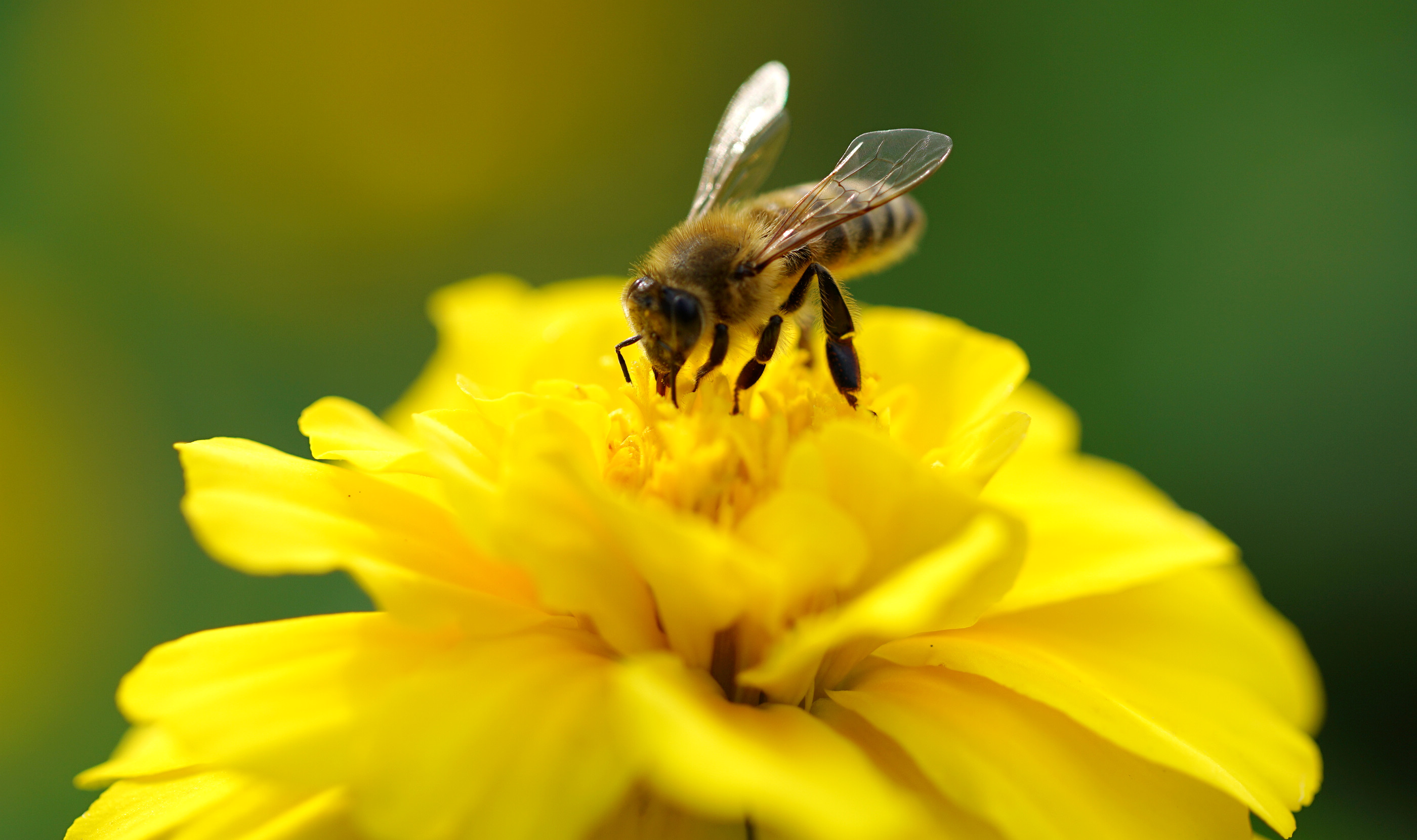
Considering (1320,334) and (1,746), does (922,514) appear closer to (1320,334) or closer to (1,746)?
(1320,334)

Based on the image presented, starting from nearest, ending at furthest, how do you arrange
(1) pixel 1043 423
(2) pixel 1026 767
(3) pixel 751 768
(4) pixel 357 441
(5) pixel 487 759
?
1. (3) pixel 751 768
2. (5) pixel 487 759
3. (2) pixel 1026 767
4. (4) pixel 357 441
5. (1) pixel 1043 423

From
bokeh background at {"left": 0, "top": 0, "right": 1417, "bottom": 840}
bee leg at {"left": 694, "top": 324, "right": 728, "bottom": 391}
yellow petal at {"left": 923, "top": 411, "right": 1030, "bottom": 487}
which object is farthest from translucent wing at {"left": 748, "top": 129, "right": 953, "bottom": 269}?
bokeh background at {"left": 0, "top": 0, "right": 1417, "bottom": 840}

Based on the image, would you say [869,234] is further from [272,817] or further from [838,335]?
[272,817]

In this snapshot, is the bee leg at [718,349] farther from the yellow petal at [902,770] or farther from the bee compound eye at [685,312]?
the yellow petal at [902,770]

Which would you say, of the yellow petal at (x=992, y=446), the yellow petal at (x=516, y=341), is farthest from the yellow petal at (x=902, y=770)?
the yellow petal at (x=516, y=341)

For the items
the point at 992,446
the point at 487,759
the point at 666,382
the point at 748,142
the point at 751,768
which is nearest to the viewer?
the point at 751,768

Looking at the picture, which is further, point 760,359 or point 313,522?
point 760,359

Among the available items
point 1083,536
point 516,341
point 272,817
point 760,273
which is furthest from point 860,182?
point 272,817

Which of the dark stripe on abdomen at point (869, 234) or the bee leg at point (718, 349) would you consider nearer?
the bee leg at point (718, 349)
